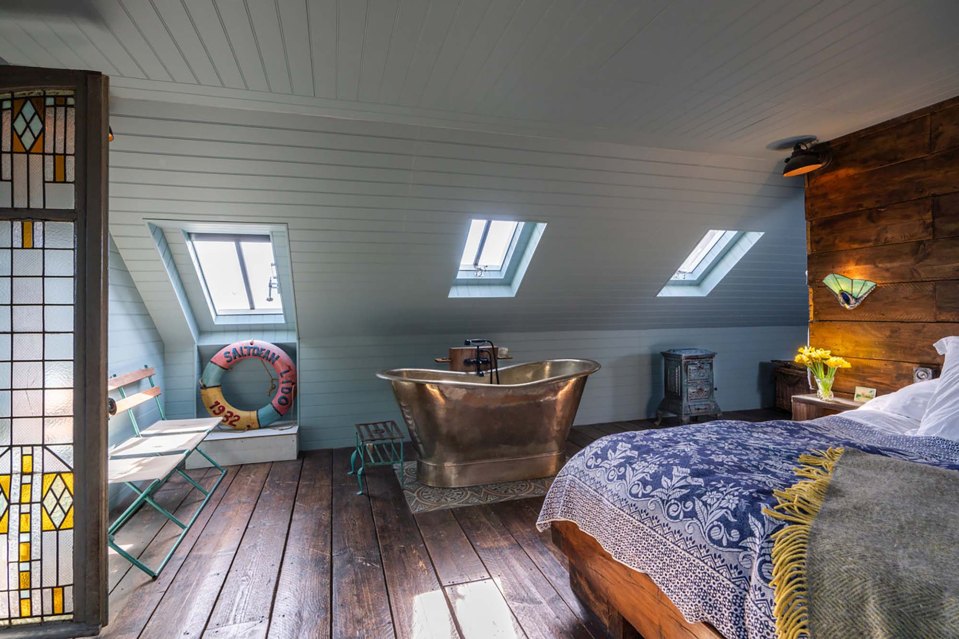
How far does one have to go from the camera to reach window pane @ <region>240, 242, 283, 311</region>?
4172 mm

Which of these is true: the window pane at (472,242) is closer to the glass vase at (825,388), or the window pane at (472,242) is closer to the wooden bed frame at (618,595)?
the wooden bed frame at (618,595)

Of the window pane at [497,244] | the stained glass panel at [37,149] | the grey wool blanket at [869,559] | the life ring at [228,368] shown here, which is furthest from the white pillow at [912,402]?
the life ring at [228,368]

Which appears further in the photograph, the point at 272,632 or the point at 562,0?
the point at 272,632

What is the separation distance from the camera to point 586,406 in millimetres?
5211

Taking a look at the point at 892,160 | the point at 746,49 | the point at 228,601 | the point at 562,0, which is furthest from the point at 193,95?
the point at 892,160

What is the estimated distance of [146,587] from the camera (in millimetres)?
2250

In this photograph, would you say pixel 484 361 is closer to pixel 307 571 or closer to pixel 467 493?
pixel 467 493

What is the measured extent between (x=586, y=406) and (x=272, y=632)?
3869 mm

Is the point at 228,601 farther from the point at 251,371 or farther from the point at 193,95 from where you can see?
the point at 251,371

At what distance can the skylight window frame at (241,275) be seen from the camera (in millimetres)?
3910

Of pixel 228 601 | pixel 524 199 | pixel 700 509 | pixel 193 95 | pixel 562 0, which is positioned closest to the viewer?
pixel 700 509

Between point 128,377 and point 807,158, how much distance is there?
476 cm

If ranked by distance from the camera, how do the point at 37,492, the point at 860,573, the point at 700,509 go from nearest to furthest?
the point at 860,573 → the point at 700,509 → the point at 37,492

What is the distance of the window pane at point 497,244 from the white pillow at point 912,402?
2757 millimetres
